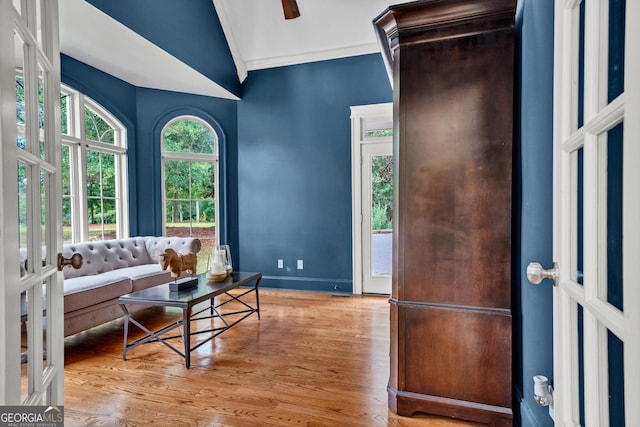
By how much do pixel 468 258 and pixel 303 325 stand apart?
1.97 metres

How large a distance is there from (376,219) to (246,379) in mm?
2700

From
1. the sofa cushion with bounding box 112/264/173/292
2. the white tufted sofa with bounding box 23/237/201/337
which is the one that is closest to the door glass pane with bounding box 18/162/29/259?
the white tufted sofa with bounding box 23/237/201/337

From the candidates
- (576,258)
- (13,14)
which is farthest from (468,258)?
(13,14)

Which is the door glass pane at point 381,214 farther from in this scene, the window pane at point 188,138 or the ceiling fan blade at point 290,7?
the window pane at point 188,138

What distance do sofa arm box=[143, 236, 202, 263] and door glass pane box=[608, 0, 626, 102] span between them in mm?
3851

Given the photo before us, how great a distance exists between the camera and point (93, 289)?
2.86 meters

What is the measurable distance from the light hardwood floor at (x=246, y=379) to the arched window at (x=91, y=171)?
4.71ft

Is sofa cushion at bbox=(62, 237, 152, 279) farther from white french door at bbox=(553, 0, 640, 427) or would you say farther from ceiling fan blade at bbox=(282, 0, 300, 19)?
white french door at bbox=(553, 0, 640, 427)

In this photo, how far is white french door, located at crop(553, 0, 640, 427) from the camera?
50 cm

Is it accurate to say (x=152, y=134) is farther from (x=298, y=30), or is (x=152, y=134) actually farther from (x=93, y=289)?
(x=93, y=289)

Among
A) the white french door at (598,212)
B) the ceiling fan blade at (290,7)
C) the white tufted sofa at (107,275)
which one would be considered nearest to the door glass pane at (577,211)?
the white french door at (598,212)

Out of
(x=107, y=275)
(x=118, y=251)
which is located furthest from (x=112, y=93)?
(x=107, y=275)

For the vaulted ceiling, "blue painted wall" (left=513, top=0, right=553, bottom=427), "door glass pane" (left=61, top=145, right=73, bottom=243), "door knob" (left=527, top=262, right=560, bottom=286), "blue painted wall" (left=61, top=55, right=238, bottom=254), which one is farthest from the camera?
"blue painted wall" (left=61, top=55, right=238, bottom=254)

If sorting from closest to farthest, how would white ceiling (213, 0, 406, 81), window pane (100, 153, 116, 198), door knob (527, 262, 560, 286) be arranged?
1. door knob (527, 262, 560, 286)
2. white ceiling (213, 0, 406, 81)
3. window pane (100, 153, 116, 198)
